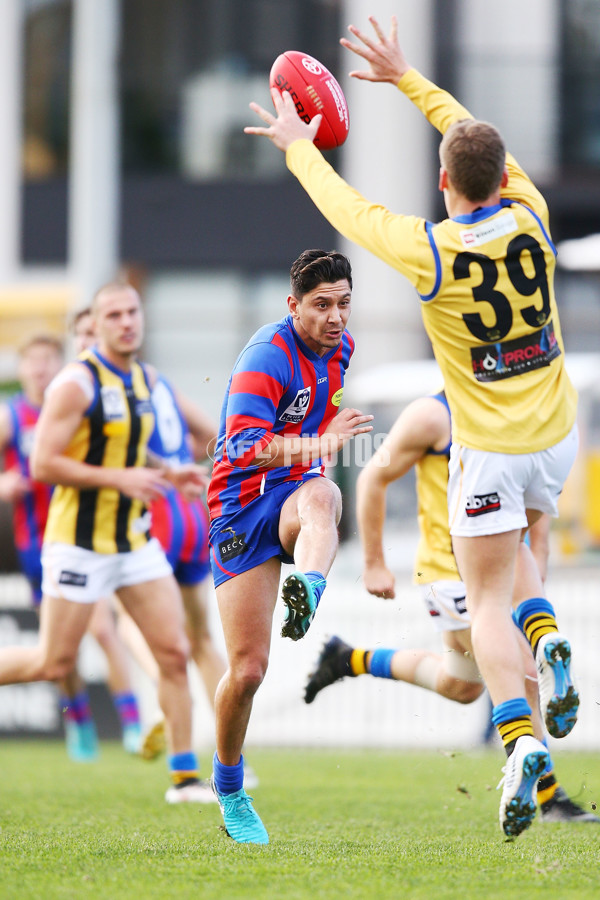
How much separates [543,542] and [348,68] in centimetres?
1480

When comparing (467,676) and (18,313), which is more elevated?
(18,313)

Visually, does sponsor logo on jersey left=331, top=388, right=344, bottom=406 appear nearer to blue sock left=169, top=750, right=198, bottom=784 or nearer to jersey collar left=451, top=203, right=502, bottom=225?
jersey collar left=451, top=203, right=502, bottom=225

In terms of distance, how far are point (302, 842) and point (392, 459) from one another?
5.42 feet

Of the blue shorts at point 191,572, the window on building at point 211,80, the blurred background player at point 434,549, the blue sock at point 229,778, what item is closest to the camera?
the blue sock at point 229,778

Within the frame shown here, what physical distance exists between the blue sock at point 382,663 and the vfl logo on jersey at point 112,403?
1.72 m

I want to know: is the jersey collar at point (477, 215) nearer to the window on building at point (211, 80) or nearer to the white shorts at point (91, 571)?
the white shorts at point (91, 571)

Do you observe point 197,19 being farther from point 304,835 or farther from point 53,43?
point 304,835

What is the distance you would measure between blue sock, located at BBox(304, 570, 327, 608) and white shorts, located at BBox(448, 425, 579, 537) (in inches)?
22.4

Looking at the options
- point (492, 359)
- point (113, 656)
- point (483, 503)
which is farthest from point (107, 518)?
point (492, 359)

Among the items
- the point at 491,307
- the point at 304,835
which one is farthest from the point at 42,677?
the point at 491,307

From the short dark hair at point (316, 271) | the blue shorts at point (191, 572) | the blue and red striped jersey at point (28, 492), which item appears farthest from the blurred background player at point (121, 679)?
the short dark hair at point (316, 271)

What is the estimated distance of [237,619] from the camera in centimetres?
464

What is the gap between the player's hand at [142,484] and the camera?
20.1 feet

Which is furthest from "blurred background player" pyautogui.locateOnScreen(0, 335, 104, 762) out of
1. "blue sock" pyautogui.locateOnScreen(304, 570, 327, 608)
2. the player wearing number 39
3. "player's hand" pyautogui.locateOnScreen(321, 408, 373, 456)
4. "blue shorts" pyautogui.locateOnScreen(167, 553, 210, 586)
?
"blue sock" pyautogui.locateOnScreen(304, 570, 327, 608)
